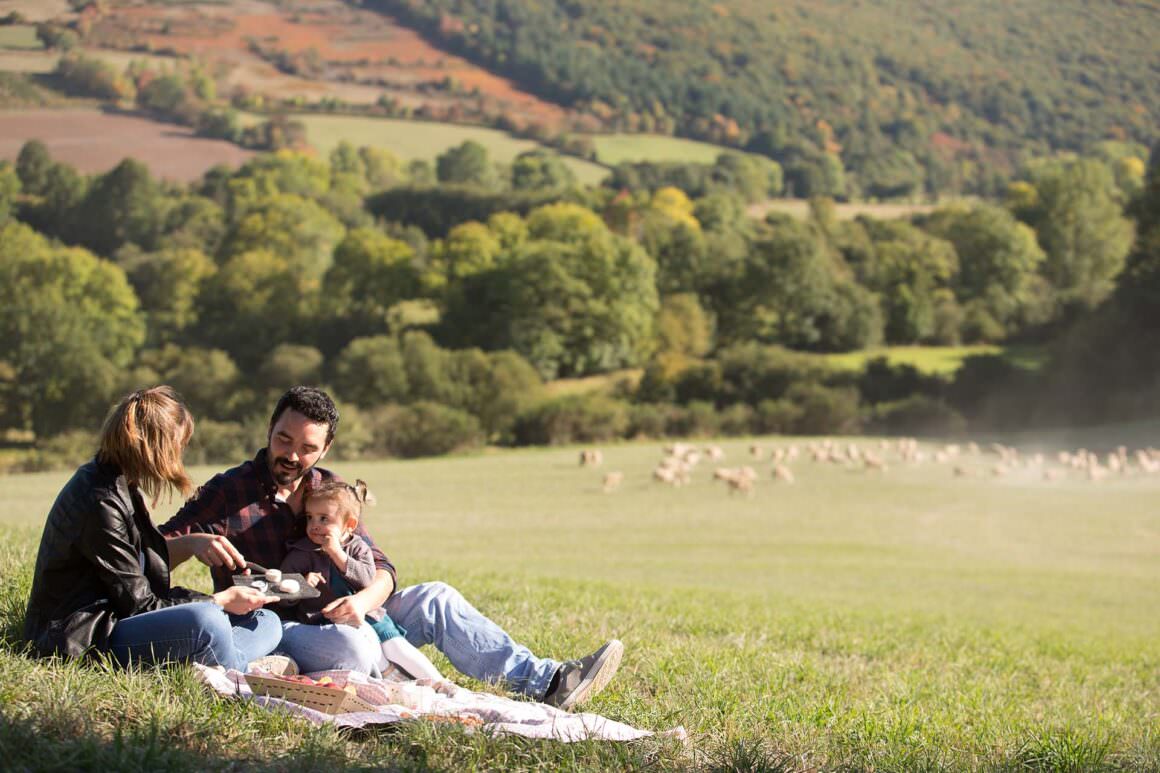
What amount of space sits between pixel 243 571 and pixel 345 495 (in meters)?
0.55

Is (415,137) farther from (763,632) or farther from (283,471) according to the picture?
(283,471)

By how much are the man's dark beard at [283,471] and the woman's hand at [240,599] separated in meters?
0.69

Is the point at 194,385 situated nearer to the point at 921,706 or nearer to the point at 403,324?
the point at 403,324

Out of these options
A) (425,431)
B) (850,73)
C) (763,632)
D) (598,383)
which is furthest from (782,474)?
(850,73)

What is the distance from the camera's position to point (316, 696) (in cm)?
492

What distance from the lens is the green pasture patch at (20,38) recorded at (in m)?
59.3

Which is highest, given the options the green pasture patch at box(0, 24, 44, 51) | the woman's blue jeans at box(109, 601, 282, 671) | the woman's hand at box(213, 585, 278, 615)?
the green pasture patch at box(0, 24, 44, 51)

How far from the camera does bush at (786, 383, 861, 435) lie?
172 feet

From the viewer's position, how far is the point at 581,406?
5331 centimetres

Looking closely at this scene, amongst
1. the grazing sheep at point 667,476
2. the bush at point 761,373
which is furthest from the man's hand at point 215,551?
the bush at point 761,373

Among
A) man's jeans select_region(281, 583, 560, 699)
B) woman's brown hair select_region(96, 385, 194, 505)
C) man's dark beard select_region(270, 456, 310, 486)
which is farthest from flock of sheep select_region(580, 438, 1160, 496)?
woman's brown hair select_region(96, 385, 194, 505)

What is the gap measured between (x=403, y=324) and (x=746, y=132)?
45.4 meters

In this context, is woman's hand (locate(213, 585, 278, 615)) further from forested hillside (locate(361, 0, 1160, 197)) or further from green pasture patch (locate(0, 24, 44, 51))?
forested hillside (locate(361, 0, 1160, 197))

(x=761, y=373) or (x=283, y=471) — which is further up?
(x=283, y=471)
